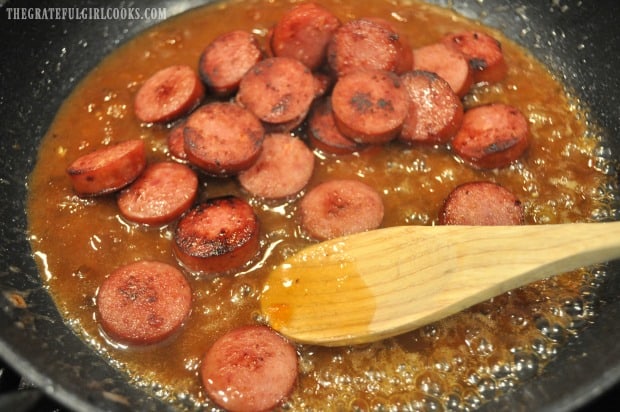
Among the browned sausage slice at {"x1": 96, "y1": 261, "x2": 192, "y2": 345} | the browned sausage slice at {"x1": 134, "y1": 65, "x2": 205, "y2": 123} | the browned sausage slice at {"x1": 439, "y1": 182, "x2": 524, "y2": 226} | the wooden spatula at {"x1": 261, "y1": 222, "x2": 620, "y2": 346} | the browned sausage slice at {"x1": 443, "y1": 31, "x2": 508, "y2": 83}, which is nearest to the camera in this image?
the wooden spatula at {"x1": 261, "y1": 222, "x2": 620, "y2": 346}

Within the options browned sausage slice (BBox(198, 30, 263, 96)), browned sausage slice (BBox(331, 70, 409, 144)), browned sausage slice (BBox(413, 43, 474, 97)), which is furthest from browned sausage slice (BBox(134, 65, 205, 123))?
browned sausage slice (BBox(413, 43, 474, 97))

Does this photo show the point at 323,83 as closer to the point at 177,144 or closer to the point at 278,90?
the point at 278,90

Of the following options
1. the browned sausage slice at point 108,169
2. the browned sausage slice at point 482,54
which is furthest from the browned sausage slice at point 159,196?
the browned sausage slice at point 482,54

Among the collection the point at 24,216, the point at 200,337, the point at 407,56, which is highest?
the point at 407,56

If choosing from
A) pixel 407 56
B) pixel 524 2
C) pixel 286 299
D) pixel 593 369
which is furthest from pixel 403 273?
pixel 524 2

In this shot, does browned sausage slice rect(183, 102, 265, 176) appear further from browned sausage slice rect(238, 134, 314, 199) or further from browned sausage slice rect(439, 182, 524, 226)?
browned sausage slice rect(439, 182, 524, 226)

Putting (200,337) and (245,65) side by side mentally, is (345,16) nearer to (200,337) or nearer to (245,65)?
(245,65)
